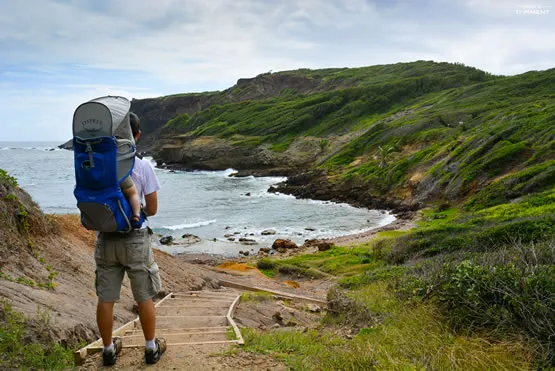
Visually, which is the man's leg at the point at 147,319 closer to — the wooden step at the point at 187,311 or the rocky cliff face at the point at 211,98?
the wooden step at the point at 187,311

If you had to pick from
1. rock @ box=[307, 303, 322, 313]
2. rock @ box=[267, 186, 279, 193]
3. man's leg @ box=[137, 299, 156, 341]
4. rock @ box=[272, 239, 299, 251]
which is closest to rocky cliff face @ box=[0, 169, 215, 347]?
man's leg @ box=[137, 299, 156, 341]

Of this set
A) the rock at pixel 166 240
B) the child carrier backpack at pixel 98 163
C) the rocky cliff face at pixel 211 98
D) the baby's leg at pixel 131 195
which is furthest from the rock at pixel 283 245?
the rocky cliff face at pixel 211 98

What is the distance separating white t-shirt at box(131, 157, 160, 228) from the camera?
4648 millimetres

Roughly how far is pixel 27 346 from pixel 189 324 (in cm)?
269

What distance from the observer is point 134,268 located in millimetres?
4633

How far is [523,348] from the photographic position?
4.63 m

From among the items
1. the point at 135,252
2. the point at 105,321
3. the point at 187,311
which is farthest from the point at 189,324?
the point at 135,252

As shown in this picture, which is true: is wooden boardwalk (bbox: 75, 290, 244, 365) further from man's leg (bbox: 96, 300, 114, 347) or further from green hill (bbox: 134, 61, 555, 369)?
green hill (bbox: 134, 61, 555, 369)

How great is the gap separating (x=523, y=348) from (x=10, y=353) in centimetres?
515

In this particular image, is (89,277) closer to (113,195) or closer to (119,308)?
(119,308)

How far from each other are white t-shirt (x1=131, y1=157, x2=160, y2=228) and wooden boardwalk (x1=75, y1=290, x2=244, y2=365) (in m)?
1.80

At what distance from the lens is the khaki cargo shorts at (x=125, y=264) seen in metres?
4.59

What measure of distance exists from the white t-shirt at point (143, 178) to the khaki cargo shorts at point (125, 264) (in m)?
0.41

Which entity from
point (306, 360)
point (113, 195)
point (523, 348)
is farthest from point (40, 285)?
point (523, 348)
